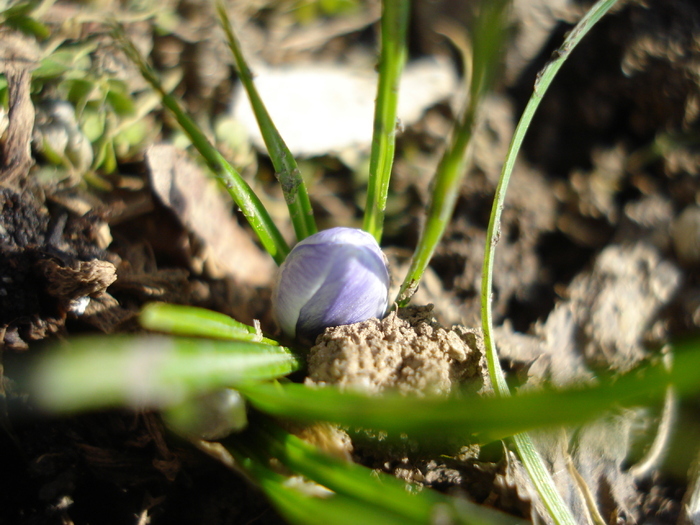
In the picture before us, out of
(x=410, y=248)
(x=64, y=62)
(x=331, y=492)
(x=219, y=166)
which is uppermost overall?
(x=64, y=62)

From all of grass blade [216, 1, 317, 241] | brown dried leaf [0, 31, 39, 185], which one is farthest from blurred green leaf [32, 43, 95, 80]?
grass blade [216, 1, 317, 241]

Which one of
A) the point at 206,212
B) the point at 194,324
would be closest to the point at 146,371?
the point at 194,324

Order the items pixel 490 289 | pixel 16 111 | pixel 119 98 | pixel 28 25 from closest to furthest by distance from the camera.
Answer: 1. pixel 490 289
2. pixel 16 111
3. pixel 28 25
4. pixel 119 98

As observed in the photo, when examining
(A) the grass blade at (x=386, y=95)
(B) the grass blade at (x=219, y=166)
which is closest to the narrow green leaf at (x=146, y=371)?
(B) the grass blade at (x=219, y=166)

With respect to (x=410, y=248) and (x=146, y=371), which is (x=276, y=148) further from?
(x=410, y=248)

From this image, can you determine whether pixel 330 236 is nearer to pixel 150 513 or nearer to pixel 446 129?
pixel 150 513

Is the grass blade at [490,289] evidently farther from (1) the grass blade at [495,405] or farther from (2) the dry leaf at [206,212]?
(2) the dry leaf at [206,212]

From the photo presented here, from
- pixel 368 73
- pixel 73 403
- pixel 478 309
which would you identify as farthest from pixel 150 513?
pixel 368 73
